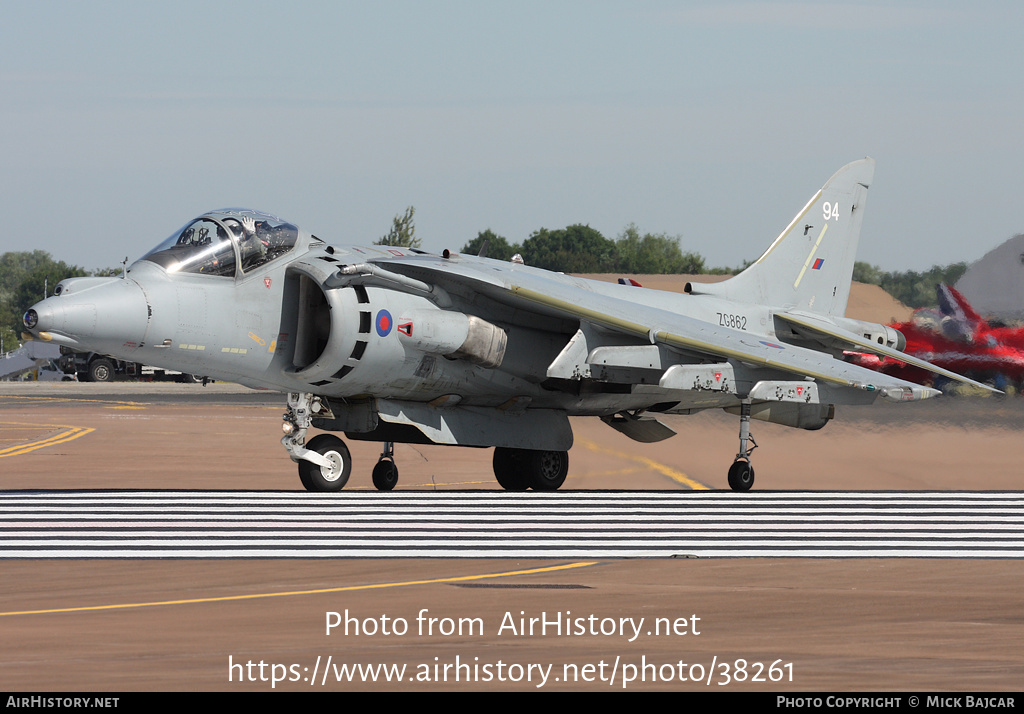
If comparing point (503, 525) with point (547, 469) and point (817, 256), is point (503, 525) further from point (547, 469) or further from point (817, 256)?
point (817, 256)

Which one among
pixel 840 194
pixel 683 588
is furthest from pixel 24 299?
pixel 683 588

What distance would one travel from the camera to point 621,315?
645 inches

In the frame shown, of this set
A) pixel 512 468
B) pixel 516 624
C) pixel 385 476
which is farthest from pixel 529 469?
pixel 516 624

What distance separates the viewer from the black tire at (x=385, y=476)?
16844mm

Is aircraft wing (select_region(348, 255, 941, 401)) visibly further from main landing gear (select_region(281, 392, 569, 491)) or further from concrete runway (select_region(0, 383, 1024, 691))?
concrete runway (select_region(0, 383, 1024, 691))

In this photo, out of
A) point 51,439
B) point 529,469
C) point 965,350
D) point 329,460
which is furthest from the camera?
point 51,439

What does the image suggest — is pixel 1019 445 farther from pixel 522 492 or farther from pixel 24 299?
pixel 24 299

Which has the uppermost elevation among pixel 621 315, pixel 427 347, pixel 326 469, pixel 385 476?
pixel 621 315

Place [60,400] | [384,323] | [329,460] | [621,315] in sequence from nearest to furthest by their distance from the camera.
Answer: [384,323]
[329,460]
[621,315]
[60,400]

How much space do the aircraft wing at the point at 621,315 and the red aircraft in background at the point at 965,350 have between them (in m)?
4.30

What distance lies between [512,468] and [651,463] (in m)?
2.86

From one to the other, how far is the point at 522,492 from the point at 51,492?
5.93 metres

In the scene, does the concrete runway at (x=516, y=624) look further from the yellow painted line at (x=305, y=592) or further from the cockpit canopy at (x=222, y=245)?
the cockpit canopy at (x=222, y=245)
